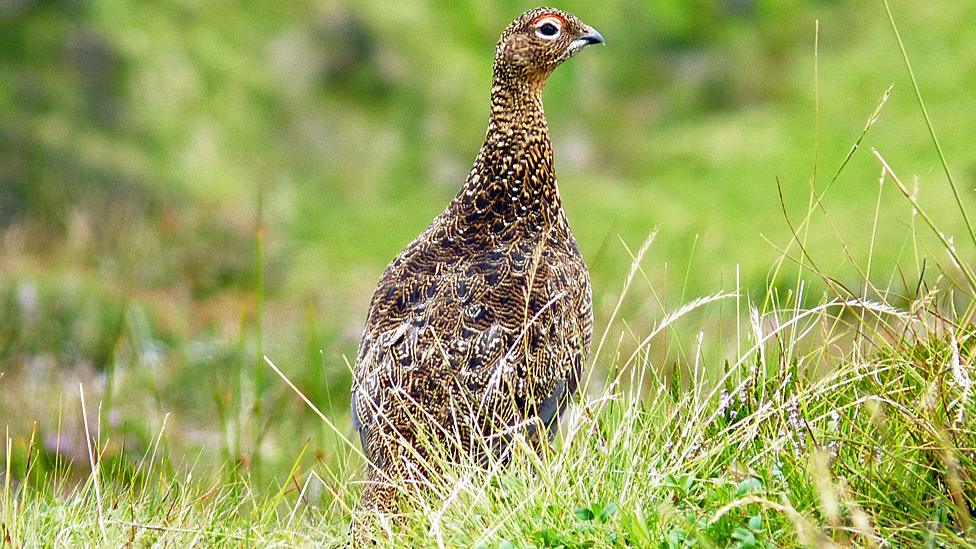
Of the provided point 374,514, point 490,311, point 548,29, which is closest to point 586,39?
point 548,29

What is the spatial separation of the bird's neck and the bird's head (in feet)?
0.16

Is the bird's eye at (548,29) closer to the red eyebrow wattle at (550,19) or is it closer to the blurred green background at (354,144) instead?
the red eyebrow wattle at (550,19)

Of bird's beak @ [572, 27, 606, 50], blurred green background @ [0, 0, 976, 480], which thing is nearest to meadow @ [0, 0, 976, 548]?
blurred green background @ [0, 0, 976, 480]

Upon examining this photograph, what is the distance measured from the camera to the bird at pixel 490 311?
380cm

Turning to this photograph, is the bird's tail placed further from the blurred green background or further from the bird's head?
the blurred green background

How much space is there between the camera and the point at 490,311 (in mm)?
4098

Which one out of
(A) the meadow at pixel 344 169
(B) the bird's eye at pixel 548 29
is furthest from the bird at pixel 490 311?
(A) the meadow at pixel 344 169

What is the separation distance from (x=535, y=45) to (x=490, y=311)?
1191 millimetres

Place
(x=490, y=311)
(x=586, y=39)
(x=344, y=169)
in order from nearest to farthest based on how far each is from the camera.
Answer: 1. (x=490, y=311)
2. (x=586, y=39)
3. (x=344, y=169)

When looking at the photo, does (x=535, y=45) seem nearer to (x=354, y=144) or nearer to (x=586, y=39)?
(x=586, y=39)

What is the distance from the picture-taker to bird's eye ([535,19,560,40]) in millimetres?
4796

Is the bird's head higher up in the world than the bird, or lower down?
higher up

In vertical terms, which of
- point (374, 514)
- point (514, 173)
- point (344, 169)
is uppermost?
point (514, 173)

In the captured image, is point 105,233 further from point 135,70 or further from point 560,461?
point 560,461
